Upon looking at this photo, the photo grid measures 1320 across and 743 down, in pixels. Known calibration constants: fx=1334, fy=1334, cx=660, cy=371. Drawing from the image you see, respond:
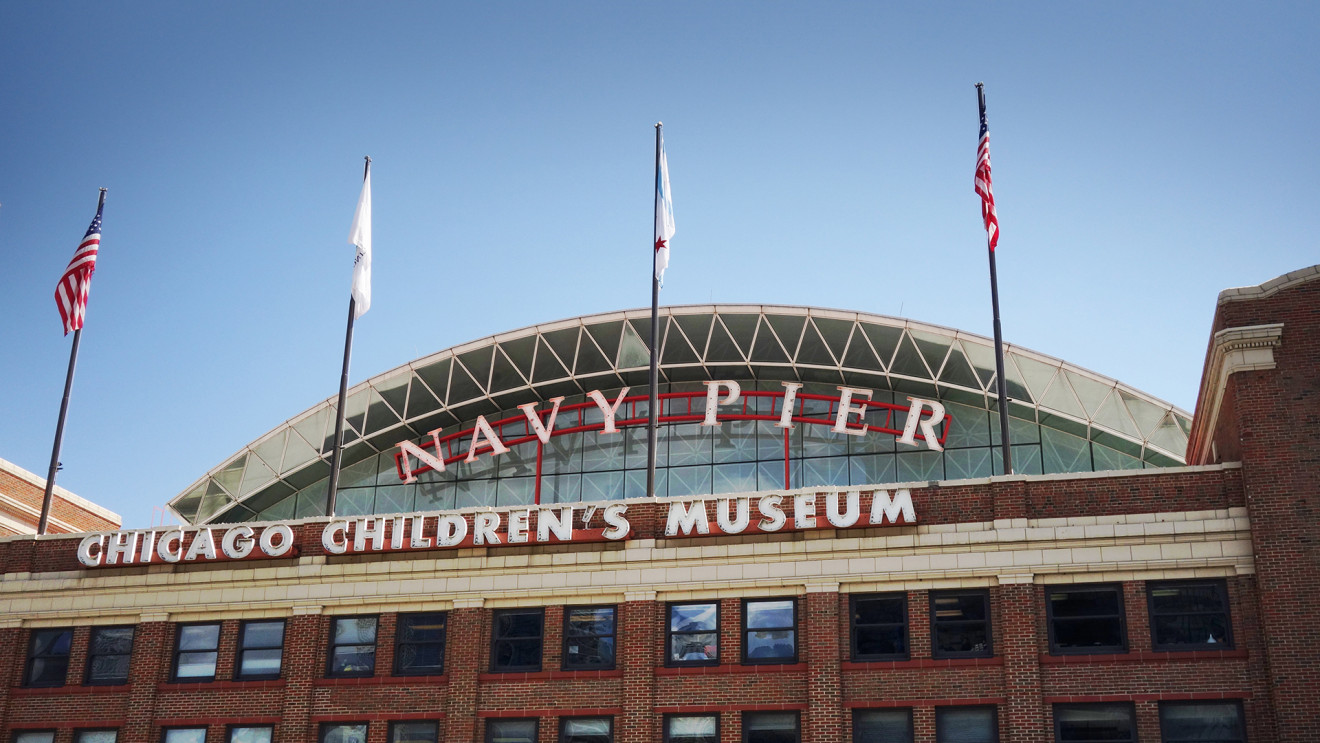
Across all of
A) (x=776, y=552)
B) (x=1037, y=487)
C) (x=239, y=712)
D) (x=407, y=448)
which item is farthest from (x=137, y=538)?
(x=1037, y=487)

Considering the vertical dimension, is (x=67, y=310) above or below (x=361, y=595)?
above

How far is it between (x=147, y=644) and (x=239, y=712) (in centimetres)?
402

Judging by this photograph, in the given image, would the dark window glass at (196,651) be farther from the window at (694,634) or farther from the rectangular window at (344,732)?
the window at (694,634)

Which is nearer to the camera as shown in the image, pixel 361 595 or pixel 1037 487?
pixel 1037 487

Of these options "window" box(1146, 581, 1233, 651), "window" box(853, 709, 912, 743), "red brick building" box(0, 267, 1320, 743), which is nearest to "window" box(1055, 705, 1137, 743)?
"red brick building" box(0, 267, 1320, 743)

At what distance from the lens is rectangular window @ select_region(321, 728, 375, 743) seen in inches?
1532

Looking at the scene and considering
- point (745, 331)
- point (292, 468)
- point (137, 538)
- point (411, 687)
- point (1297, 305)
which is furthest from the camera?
point (292, 468)

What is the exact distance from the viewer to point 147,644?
136ft

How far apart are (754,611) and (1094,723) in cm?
938

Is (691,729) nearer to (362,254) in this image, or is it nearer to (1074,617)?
(1074,617)

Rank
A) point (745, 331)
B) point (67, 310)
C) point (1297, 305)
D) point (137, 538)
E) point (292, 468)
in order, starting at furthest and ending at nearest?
point (292, 468)
point (745, 331)
point (67, 310)
point (137, 538)
point (1297, 305)

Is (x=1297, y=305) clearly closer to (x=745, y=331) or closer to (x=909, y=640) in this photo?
(x=909, y=640)

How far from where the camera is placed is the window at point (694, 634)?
37.4 m

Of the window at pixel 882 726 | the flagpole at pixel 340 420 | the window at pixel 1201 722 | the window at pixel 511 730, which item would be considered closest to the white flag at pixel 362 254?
the flagpole at pixel 340 420
